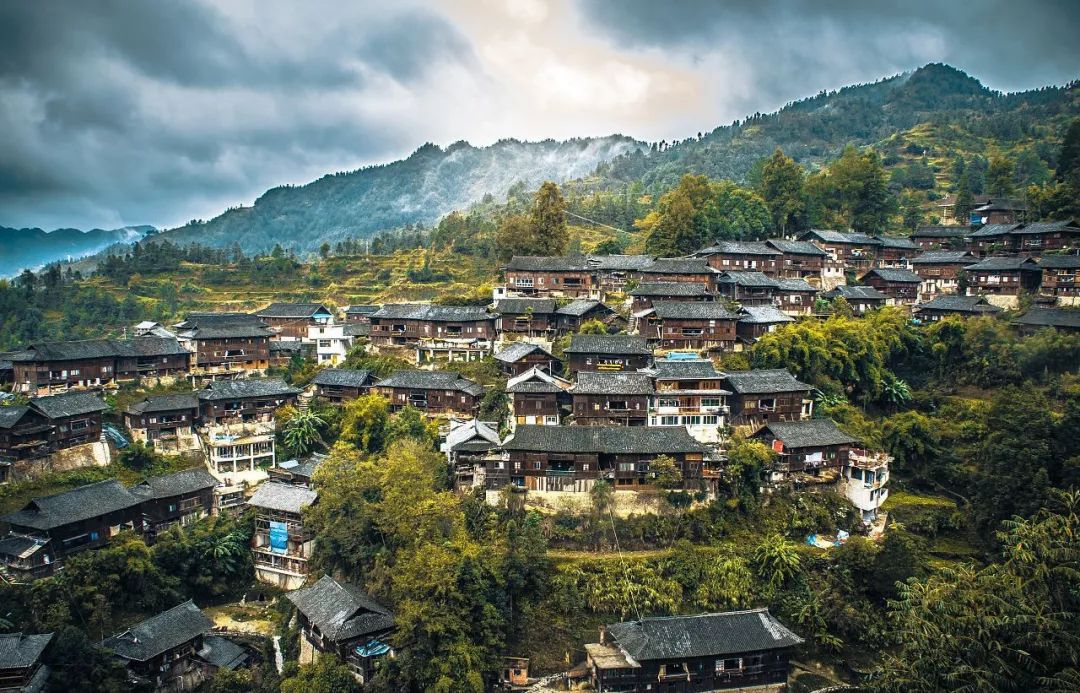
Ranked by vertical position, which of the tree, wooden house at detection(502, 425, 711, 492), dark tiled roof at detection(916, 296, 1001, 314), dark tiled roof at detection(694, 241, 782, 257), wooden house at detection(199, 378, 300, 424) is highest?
A: the tree

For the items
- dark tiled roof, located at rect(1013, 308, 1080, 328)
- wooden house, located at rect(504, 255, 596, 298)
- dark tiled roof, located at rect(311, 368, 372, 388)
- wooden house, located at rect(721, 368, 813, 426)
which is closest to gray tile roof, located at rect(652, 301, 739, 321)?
wooden house, located at rect(721, 368, 813, 426)

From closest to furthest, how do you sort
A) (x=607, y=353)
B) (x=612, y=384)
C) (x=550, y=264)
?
(x=612, y=384) → (x=607, y=353) → (x=550, y=264)

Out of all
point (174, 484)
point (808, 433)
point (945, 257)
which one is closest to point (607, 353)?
point (808, 433)

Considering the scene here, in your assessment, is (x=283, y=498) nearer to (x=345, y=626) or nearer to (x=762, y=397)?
(x=345, y=626)

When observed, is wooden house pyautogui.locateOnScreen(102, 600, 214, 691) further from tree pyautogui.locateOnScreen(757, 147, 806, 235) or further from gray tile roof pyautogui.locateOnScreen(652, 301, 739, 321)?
tree pyautogui.locateOnScreen(757, 147, 806, 235)

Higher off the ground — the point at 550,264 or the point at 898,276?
the point at 550,264

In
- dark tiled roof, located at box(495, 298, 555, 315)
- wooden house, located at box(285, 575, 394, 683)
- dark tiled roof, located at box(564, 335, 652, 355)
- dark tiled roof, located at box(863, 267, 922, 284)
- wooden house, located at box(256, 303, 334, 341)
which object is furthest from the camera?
wooden house, located at box(256, 303, 334, 341)

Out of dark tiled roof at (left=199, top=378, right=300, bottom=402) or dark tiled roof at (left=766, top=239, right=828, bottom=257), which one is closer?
dark tiled roof at (left=199, top=378, right=300, bottom=402)

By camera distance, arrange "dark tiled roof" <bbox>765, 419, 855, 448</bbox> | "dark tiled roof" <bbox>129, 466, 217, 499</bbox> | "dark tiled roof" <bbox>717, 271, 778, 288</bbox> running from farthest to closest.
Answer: "dark tiled roof" <bbox>717, 271, 778, 288</bbox>
"dark tiled roof" <bbox>129, 466, 217, 499</bbox>
"dark tiled roof" <bbox>765, 419, 855, 448</bbox>
